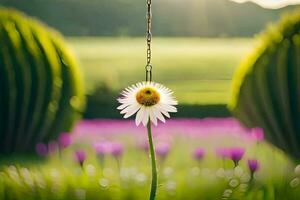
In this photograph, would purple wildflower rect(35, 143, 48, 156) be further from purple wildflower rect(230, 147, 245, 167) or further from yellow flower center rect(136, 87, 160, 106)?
yellow flower center rect(136, 87, 160, 106)

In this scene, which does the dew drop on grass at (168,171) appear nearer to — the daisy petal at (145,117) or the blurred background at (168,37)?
the daisy petal at (145,117)

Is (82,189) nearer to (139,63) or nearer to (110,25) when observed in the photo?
(110,25)

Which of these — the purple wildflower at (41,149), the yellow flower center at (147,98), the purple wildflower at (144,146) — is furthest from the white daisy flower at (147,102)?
the purple wildflower at (41,149)

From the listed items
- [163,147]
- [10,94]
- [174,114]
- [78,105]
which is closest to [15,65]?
[10,94]

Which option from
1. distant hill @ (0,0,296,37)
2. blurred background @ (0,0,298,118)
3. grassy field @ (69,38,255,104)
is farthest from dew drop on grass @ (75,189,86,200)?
distant hill @ (0,0,296,37)

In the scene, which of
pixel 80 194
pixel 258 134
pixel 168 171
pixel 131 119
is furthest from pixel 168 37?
pixel 80 194

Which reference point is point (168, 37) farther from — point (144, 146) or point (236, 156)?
point (236, 156)
